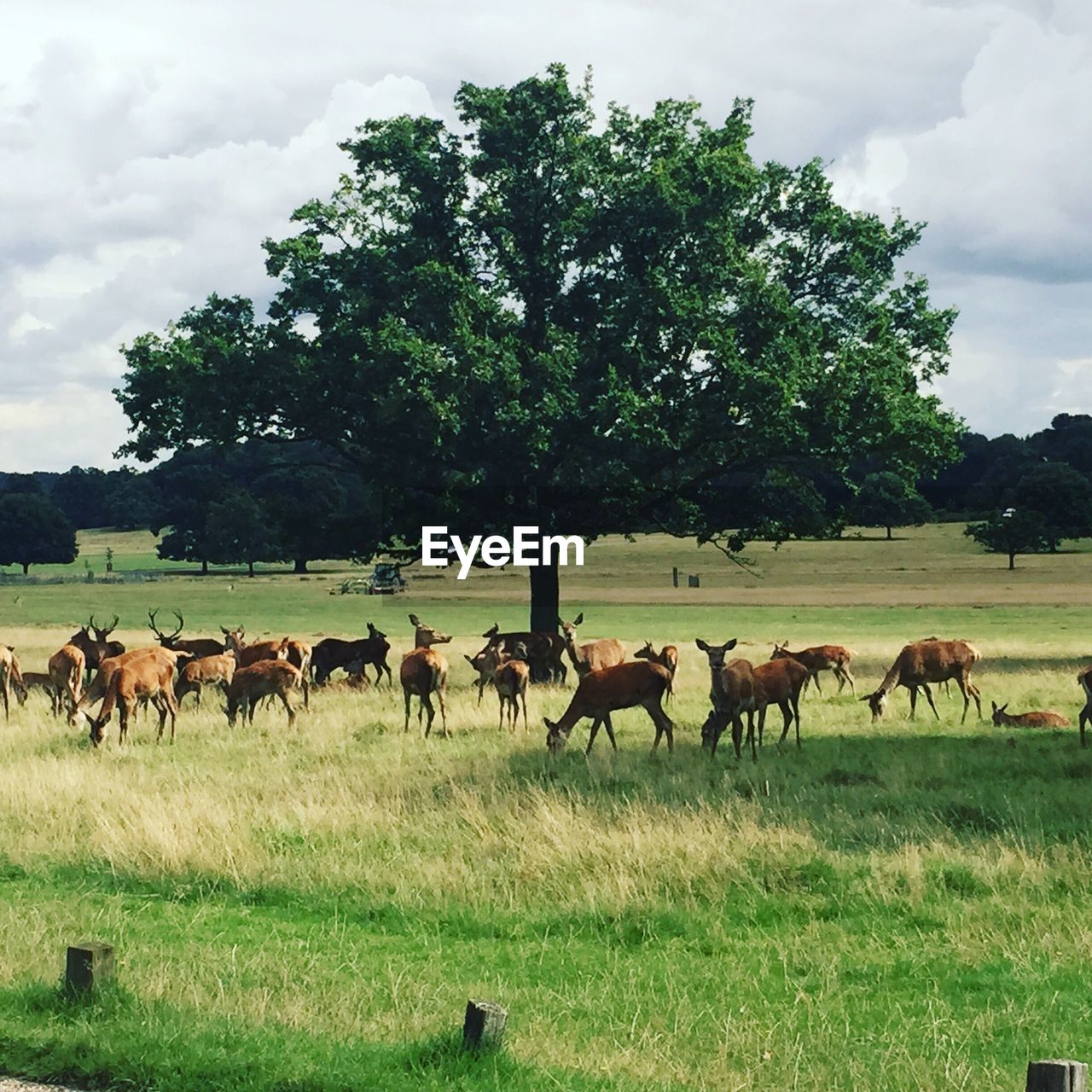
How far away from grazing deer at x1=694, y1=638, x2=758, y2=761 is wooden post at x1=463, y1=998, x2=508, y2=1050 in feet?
37.9

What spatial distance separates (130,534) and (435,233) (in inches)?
4828

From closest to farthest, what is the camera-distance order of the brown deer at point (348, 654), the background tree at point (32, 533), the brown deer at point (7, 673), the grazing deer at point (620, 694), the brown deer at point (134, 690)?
the grazing deer at point (620, 694) → the brown deer at point (134, 690) → the brown deer at point (7, 673) → the brown deer at point (348, 654) → the background tree at point (32, 533)

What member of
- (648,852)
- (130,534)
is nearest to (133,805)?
(648,852)

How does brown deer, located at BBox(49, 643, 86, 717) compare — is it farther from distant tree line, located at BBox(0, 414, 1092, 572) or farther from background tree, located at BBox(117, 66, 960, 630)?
distant tree line, located at BBox(0, 414, 1092, 572)

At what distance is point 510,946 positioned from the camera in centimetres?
1088

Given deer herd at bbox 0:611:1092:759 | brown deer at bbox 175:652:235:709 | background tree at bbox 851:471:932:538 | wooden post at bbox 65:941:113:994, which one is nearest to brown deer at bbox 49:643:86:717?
deer herd at bbox 0:611:1092:759

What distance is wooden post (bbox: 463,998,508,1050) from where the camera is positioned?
7.68 meters

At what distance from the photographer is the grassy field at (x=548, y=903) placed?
8258 millimetres

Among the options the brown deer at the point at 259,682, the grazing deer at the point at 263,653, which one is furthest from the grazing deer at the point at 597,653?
the brown deer at the point at 259,682

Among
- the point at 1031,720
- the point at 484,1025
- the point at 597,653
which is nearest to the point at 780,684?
the point at 1031,720

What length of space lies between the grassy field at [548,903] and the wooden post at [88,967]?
0.42ft

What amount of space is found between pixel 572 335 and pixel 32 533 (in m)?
94.8

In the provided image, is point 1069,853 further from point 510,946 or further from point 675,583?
point 675,583

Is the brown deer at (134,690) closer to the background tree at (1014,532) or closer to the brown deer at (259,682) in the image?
the brown deer at (259,682)
